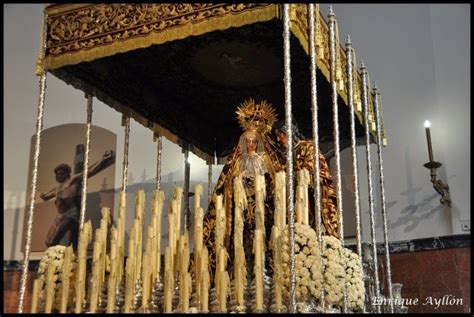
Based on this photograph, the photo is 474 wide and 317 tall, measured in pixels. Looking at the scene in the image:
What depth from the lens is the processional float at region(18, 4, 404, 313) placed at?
3.96 m

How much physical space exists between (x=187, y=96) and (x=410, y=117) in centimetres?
233

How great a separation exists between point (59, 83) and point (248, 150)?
4157 mm

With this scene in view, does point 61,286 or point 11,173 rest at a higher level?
point 11,173

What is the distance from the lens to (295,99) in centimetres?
586

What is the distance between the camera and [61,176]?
799 centimetres

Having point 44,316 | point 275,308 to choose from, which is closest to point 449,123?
point 275,308

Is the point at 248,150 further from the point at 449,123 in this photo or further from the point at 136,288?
the point at 449,123

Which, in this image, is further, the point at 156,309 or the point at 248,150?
the point at 248,150

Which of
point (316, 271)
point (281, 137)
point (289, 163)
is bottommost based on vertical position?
point (316, 271)

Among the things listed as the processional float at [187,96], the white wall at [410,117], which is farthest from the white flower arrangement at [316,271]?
the white wall at [410,117]

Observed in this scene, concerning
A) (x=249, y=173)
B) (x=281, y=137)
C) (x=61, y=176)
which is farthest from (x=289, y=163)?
(x=61, y=176)

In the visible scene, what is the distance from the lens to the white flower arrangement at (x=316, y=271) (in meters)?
3.67

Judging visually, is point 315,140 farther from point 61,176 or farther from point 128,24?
point 61,176

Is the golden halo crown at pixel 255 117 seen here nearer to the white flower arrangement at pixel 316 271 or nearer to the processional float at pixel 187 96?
the processional float at pixel 187 96
